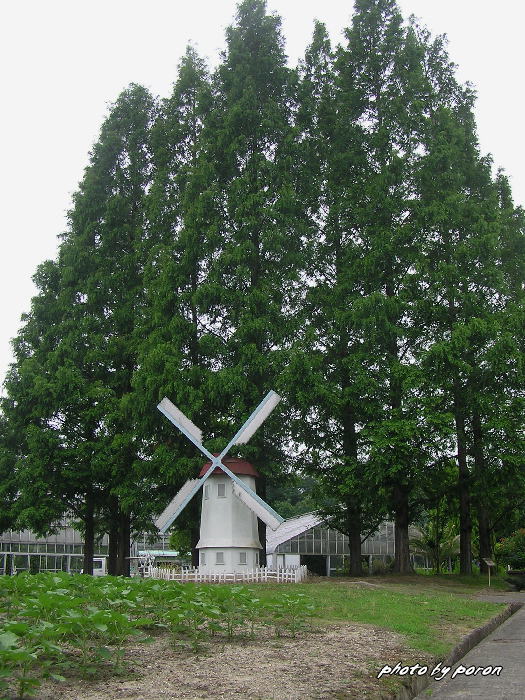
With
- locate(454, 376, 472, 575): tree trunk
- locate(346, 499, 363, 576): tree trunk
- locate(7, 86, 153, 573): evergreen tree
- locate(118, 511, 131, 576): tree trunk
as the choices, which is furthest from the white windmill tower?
locate(454, 376, 472, 575): tree trunk

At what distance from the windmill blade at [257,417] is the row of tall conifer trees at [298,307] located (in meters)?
Result: 0.63

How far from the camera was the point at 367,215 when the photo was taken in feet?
77.8

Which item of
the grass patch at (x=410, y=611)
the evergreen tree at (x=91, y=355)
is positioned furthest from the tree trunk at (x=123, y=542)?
the grass patch at (x=410, y=611)

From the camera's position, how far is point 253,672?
6.54m

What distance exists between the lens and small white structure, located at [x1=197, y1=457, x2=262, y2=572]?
21.3m

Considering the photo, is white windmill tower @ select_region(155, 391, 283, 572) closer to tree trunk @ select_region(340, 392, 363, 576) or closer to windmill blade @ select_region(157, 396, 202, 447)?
windmill blade @ select_region(157, 396, 202, 447)

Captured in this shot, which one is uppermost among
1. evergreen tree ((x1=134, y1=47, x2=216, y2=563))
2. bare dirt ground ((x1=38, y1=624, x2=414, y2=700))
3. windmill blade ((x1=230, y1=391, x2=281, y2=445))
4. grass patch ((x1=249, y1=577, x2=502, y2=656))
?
evergreen tree ((x1=134, y1=47, x2=216, y2=563))

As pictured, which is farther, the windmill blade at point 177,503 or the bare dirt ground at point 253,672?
the windmill blade at point 177,503

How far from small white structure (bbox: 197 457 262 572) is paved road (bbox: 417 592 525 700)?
1105 cm

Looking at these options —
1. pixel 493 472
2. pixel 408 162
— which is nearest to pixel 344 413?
pixel 493 472

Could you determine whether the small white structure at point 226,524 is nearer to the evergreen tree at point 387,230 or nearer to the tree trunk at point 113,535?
the evergreen tree at point 387,230

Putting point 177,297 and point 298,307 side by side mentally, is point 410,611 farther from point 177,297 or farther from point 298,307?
point 177,297

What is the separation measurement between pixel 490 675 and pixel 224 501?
14.4 metres

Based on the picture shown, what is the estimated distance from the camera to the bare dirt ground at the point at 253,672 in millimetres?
5699
